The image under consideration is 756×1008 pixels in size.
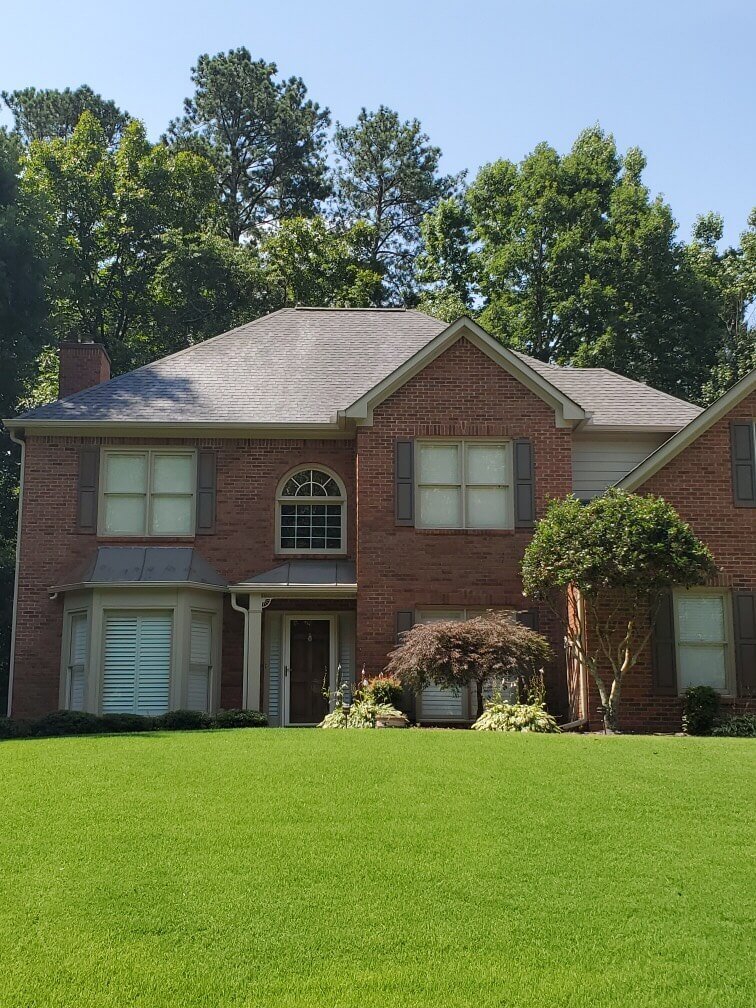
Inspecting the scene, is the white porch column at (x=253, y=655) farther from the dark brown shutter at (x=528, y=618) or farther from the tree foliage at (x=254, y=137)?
the tree foliage at (x=254, y=137)

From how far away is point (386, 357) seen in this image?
2345 centimetres

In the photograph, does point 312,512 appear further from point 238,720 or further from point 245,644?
point 238,720

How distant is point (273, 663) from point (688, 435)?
8.41 metres

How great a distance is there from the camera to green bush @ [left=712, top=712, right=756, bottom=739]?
1688cm

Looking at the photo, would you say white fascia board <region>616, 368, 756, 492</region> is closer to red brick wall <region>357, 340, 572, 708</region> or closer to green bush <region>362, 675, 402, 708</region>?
red brick wall <region>357, 340, 572, 708</region>

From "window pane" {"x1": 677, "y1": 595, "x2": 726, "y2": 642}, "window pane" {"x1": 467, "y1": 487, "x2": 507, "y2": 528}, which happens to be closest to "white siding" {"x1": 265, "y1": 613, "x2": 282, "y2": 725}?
"window pane" {"x1": 467, "y1": 487, "x2": 507, "y2": 528}

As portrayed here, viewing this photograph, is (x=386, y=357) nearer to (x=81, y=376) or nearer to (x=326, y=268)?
(x=81, y=376)

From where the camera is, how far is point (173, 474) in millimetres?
21250

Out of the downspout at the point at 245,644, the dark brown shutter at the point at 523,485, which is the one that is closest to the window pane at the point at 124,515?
the downspout at the point at 245,644

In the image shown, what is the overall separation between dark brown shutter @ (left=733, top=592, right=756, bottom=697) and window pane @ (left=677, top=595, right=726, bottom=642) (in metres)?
0.23

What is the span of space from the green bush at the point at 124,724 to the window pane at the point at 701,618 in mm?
8537

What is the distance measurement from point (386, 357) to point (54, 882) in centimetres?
1660

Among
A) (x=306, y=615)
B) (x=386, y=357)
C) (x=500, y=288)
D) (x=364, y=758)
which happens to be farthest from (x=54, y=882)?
(x=500, y=288)

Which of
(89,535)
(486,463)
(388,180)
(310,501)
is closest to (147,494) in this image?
(89,535)
